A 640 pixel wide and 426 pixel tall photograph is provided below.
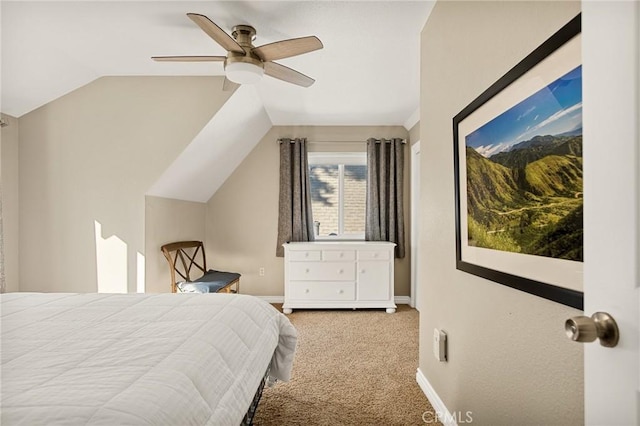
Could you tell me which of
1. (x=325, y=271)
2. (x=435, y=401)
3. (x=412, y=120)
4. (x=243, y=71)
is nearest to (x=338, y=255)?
(x=325, y=271)

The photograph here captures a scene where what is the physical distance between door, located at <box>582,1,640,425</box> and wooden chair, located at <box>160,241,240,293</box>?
295 centimetres

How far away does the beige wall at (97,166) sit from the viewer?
10.2 ft

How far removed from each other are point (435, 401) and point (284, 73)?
90.3 inches

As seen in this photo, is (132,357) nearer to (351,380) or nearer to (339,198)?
(351,380)

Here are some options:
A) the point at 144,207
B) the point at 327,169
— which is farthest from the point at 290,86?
the point at 144,207

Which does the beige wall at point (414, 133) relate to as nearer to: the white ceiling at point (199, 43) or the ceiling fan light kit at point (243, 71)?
the white ceiling at point (199, 43)

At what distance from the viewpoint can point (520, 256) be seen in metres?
1.12

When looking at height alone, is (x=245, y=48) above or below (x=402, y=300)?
above

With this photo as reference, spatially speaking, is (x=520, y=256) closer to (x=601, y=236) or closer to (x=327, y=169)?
(x=601, y=236)

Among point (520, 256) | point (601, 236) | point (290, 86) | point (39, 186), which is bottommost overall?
Result: point (520, 256)

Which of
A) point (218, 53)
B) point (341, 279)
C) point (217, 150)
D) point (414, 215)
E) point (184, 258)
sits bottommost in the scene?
point (341, 279)

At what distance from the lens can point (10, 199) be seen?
3162 millimetres

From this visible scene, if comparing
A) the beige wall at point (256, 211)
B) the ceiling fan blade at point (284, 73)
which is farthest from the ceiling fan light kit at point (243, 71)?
the beige wall at point (256, 211)

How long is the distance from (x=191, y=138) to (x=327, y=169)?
189 cm
